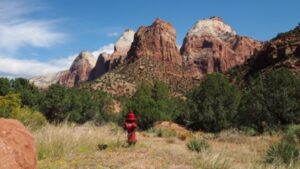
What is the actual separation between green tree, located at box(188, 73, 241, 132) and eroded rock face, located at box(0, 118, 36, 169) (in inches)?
1542

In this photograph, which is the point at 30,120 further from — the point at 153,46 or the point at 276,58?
the point at 153,46

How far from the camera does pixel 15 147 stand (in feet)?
17.7

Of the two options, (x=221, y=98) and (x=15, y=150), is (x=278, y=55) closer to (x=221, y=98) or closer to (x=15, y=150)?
(x=221, y=98)

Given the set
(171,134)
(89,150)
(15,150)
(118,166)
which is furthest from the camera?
(171,134)

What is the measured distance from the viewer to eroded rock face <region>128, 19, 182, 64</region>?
579ft

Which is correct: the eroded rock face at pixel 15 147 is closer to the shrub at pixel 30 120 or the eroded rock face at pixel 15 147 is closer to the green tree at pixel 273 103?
the shrub at pixel 30 120

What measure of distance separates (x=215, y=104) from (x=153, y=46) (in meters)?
143

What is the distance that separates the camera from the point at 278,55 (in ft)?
284

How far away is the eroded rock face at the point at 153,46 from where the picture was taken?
17644 centimetres

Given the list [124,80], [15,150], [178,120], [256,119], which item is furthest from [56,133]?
[124,80]

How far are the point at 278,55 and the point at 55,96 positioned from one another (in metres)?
49.2

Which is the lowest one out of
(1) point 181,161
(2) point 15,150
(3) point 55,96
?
(1) point 181,161

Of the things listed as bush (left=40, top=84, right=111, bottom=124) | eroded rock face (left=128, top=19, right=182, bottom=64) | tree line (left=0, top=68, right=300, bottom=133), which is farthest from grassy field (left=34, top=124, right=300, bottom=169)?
eroded rock face (left=128, top=19, right=182, bottom=64)

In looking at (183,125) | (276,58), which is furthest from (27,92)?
(276,58)
